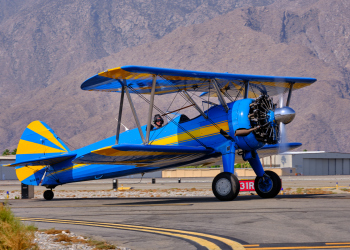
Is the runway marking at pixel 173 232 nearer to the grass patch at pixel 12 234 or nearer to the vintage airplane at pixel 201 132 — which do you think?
the grass patch at pixel 12 234

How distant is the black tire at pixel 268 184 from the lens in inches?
644

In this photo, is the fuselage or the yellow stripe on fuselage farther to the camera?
the yellow stripe on fuselage

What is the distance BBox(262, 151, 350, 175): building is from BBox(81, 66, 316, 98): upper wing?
58660 millimetres

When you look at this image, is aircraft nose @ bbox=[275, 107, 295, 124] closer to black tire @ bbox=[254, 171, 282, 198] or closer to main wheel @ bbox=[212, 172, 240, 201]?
black tire @ bbox=[254, 171, 282, 198]

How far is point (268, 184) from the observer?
16.5 m

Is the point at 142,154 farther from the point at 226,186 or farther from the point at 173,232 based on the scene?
the point at 173,232

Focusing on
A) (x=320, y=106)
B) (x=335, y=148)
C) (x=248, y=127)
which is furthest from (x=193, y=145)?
(x=320, y=106)

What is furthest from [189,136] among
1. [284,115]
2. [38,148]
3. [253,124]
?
[38,148]

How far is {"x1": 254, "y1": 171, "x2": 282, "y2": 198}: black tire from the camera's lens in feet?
53.7

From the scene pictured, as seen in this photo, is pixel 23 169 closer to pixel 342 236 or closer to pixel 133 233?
pixel 133 233

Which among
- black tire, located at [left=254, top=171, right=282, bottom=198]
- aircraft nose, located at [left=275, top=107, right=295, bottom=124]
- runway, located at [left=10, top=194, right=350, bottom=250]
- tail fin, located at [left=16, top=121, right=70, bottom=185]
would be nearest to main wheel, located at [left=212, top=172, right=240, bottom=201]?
runway, located at [left=10, top=194, right=350, bottom=250]

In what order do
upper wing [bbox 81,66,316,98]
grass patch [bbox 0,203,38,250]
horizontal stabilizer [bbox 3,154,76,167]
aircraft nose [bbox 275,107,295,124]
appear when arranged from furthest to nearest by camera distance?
horizontal stabilizer [bbox 3,154,76,167] < upper wing [bbox 81,66,316,98] < aircraft nose [bbox 275,107,295,124] < grass patch [bbox 0,203,38,250]

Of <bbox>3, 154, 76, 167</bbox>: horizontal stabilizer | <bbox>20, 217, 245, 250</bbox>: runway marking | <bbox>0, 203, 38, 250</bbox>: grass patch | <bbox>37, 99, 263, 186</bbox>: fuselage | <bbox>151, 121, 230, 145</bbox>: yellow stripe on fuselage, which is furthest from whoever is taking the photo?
<bbox>3, 154, 76, 167</bbox>: horizontal stabilizer

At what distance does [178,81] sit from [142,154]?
310cm
